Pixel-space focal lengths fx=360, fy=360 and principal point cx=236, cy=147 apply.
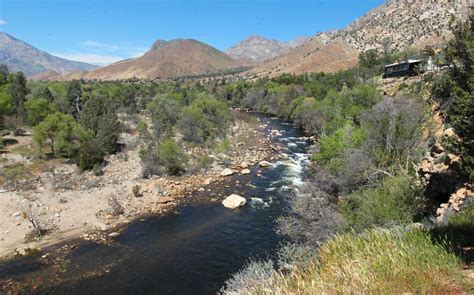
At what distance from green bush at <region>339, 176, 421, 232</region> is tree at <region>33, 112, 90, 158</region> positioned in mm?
37457

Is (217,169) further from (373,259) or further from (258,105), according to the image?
(258,105)

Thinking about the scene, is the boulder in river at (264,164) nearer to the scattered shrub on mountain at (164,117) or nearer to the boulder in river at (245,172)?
the boulder in river at (245,172)

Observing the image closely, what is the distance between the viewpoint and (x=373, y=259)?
7824 millimetres

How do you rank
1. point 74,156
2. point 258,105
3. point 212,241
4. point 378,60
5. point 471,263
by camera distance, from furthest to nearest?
point 258,105 < point 378,60 < point 74,156 < point 212,241 < point 471,263

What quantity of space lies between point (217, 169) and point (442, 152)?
32921 millimetres

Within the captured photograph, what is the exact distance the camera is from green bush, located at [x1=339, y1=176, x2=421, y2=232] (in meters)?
18.5

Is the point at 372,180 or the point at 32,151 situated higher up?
the point at 372,180

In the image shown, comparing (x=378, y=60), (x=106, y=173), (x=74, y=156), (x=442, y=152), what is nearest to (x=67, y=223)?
(x=106, y=173)

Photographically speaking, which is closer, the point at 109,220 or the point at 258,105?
the point at 109,220

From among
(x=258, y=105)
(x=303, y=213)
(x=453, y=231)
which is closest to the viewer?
(x=453, y=231)

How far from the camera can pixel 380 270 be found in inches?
292

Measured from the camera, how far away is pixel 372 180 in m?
25.8

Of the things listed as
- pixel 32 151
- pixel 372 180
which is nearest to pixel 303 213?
pixel 372 180

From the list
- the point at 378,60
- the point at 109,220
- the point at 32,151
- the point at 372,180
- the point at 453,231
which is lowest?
the point at 109,220
